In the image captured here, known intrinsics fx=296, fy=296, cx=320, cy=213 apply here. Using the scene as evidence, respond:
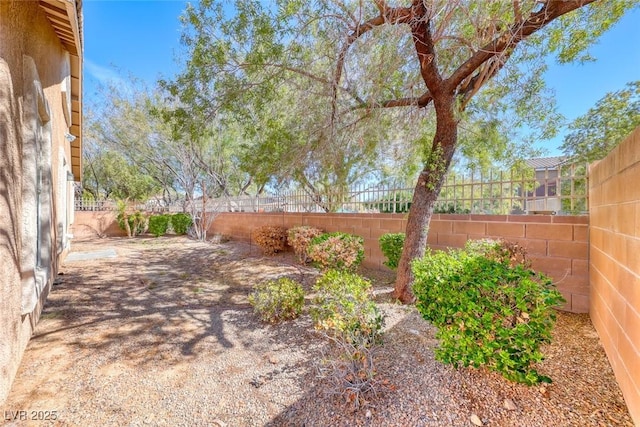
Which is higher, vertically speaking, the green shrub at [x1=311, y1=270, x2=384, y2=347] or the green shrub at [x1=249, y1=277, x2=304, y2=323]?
the green shrub at [x1=311, y1=270, x2=384, y2=347]

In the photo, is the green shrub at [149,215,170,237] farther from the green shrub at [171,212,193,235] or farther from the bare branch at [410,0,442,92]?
the bare branch at [410,0,442,92]

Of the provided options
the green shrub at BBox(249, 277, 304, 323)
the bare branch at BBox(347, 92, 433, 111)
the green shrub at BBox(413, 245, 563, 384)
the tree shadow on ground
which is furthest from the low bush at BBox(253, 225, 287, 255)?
the green shrub at BBox(413, 245, 563, 384)

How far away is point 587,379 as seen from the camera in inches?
96.9

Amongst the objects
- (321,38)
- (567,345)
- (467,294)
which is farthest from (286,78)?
(567,345)

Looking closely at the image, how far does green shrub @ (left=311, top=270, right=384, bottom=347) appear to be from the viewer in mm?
2623

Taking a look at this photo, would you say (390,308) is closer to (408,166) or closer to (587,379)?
(587,379)

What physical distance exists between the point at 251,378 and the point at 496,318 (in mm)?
2186

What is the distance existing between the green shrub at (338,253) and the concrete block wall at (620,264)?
3384mm

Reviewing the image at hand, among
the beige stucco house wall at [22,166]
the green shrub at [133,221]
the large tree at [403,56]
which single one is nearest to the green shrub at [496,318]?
the large tree at [403,56]

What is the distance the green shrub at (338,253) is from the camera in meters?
5.59

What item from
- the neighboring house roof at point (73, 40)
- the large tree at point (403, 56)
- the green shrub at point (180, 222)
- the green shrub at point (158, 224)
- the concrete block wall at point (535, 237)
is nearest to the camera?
the neighboring house roof at point (73, 40)

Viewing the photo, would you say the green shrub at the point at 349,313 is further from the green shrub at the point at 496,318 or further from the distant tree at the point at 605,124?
the distant tree at the point at 605,124

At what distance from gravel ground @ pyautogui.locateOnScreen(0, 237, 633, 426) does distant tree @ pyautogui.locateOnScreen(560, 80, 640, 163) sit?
161 inches

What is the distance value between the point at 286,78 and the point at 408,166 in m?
3.61
